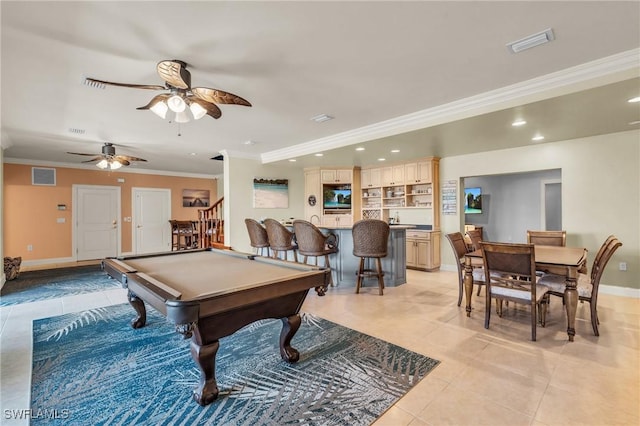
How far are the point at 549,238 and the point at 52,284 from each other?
27.1 ft

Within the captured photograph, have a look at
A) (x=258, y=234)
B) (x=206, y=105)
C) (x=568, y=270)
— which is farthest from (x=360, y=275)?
(x=206, y=105)

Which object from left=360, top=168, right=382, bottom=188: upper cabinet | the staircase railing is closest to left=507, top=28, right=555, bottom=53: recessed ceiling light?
left=360, top=168, right=382, bottom=188: upper cabinet

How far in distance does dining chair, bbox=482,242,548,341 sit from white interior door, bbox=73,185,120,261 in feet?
29.9

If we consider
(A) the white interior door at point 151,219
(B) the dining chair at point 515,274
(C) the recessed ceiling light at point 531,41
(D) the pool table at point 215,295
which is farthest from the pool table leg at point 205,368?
(A) the white interior door at point 151,219

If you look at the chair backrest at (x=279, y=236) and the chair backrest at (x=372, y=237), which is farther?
the chair backrest at (x=279, y=236)

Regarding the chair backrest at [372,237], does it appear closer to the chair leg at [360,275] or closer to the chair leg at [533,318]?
the chair leg at [360,275]

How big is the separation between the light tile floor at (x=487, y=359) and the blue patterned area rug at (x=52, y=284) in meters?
0.52

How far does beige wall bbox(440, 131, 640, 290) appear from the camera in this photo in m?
4.16

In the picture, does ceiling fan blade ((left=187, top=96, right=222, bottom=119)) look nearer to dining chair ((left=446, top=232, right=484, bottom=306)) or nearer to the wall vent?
dining chair ((left=446, top=232, right=484, bottom=306))

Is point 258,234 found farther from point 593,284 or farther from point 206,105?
point 593,284

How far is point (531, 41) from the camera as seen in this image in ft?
7.48

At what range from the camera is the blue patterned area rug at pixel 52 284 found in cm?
445

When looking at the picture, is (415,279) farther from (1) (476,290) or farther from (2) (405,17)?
(2) (405,17)

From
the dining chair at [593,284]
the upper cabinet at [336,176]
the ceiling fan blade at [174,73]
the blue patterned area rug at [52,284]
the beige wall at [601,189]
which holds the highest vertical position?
the ceiling fan blade at [174,73]
